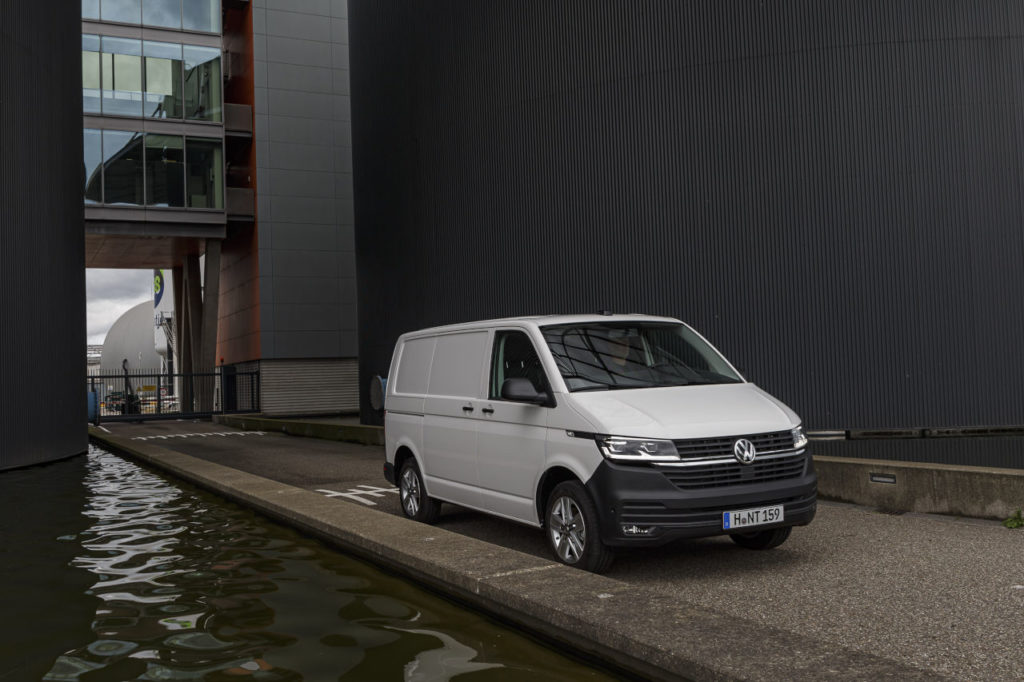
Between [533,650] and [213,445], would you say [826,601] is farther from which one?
[213,445]

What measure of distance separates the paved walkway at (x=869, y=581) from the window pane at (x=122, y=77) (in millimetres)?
31491

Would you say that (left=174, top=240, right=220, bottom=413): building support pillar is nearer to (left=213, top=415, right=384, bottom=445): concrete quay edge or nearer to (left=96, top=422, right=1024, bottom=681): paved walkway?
(left=213, top=415, right=384, bottom=445): concrete quay edge

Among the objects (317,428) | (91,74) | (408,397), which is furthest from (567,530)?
(91,74)

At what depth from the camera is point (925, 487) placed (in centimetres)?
900

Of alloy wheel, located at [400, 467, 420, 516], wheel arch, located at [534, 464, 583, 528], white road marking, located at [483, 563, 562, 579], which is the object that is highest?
wheel arch, located at [534, 464, 583, 528]

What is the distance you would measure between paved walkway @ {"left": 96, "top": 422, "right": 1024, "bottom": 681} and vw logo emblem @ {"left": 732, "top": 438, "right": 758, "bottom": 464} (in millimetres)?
833

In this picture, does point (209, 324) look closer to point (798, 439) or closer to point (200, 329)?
point (200, 329)

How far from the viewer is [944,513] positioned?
8.85m

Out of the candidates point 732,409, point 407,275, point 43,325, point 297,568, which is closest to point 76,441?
point 43,325

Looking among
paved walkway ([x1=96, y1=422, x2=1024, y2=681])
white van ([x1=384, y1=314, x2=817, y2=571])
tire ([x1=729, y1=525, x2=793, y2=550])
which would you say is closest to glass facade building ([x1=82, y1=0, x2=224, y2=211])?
paved walkway ([x1=96, y1=422, x2=1024, y2=681])

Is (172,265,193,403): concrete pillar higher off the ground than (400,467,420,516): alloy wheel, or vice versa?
(172,265,193,403): concrete pillar

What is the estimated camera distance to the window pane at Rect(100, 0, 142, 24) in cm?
3625

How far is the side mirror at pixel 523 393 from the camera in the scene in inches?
280

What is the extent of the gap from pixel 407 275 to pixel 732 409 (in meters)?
18.7
